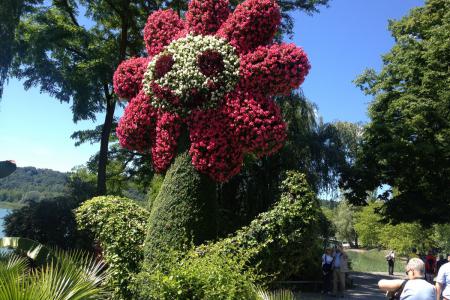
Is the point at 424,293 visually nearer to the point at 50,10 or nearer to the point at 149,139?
the point at 149,139

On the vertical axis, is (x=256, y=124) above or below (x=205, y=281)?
above

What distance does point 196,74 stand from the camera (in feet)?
24.6

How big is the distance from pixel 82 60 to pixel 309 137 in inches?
357

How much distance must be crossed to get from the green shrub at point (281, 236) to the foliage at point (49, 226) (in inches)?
414

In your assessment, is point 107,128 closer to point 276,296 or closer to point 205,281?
point 205,281

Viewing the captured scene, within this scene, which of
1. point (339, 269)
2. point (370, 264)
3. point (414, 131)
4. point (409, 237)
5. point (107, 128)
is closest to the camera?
point (339, 269)

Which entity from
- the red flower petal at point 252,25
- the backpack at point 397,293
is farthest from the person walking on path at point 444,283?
→ the red flower petal at point 252,25

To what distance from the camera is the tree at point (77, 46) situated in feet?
49.8

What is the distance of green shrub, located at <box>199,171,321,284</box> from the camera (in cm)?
659

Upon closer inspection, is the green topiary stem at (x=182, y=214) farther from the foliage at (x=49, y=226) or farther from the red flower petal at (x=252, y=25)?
the foliage at (x=49, y=226)

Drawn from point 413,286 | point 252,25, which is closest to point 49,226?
point 252,25

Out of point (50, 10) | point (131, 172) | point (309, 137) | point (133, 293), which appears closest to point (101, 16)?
point (50, 10)

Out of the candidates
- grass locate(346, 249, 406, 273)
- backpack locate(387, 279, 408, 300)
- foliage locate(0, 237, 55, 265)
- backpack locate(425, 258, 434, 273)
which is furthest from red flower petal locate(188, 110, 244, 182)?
grass locate(346, 249, 406, 273)

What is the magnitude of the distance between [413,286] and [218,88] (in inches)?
166
